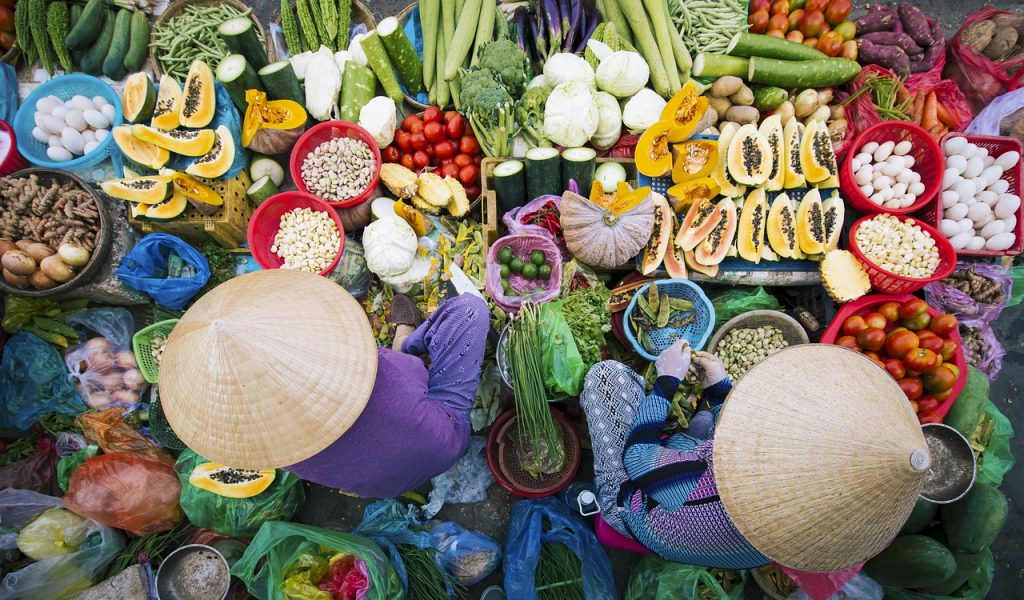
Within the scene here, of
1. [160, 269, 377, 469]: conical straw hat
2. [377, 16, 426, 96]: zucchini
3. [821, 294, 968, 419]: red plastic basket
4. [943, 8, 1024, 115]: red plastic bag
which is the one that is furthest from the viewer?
[943, 8, 1024, 115]: red plastic bag

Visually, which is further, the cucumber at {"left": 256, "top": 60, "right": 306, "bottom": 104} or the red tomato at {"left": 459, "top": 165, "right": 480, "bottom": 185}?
the red tomato at {"left": 459, "top": 165, "right": 480, "bottom": 185}

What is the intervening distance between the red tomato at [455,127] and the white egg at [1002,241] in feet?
10.5

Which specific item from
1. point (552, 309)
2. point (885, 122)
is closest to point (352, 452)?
point (552, 309)

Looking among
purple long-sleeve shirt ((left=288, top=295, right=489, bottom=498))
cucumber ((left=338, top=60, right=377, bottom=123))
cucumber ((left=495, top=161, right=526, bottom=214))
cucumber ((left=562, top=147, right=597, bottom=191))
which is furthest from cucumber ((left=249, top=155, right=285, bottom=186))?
cucumber ((left=562, top=147, right=597, bottom=191))

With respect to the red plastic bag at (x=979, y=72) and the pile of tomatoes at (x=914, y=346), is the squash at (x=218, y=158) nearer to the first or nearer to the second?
the pile of tomatoes at (x=914, y=346)

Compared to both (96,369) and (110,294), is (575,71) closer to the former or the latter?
(110,294)

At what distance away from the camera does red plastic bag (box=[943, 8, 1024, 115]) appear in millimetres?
3113

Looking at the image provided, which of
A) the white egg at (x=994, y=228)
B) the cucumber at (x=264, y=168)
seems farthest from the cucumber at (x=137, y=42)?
the white egg at (x=994, y=228)

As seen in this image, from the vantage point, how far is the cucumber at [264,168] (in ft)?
9.81

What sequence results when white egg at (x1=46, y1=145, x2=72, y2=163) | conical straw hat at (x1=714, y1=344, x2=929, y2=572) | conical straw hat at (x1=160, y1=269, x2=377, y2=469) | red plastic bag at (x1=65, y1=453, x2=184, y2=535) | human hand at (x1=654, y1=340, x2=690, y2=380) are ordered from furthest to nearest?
white egg at (x1=46, y1=145, x2=72, y2=163)
red plastic bag at (x1=65, y1=453, x2=184, y2=535)
human hand at (x1=654, y1=340, x2=690, y2=380)
conical straw hat at (x1=160, y1=269, x2=377, y2=469)
conical straw hat at (x1=714, y1=344, x2=929, y2=572)

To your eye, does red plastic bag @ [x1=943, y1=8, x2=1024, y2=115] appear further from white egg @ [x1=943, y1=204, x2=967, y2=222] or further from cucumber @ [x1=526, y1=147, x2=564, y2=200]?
cucumber @ [x1=526, y1=147, x2=564, y2=200]

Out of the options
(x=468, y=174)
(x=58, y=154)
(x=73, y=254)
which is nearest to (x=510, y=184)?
(x=468, y=174)

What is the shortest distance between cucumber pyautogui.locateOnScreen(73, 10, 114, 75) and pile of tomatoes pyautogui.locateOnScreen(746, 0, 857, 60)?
429 cm

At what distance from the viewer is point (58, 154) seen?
2.76 metres
